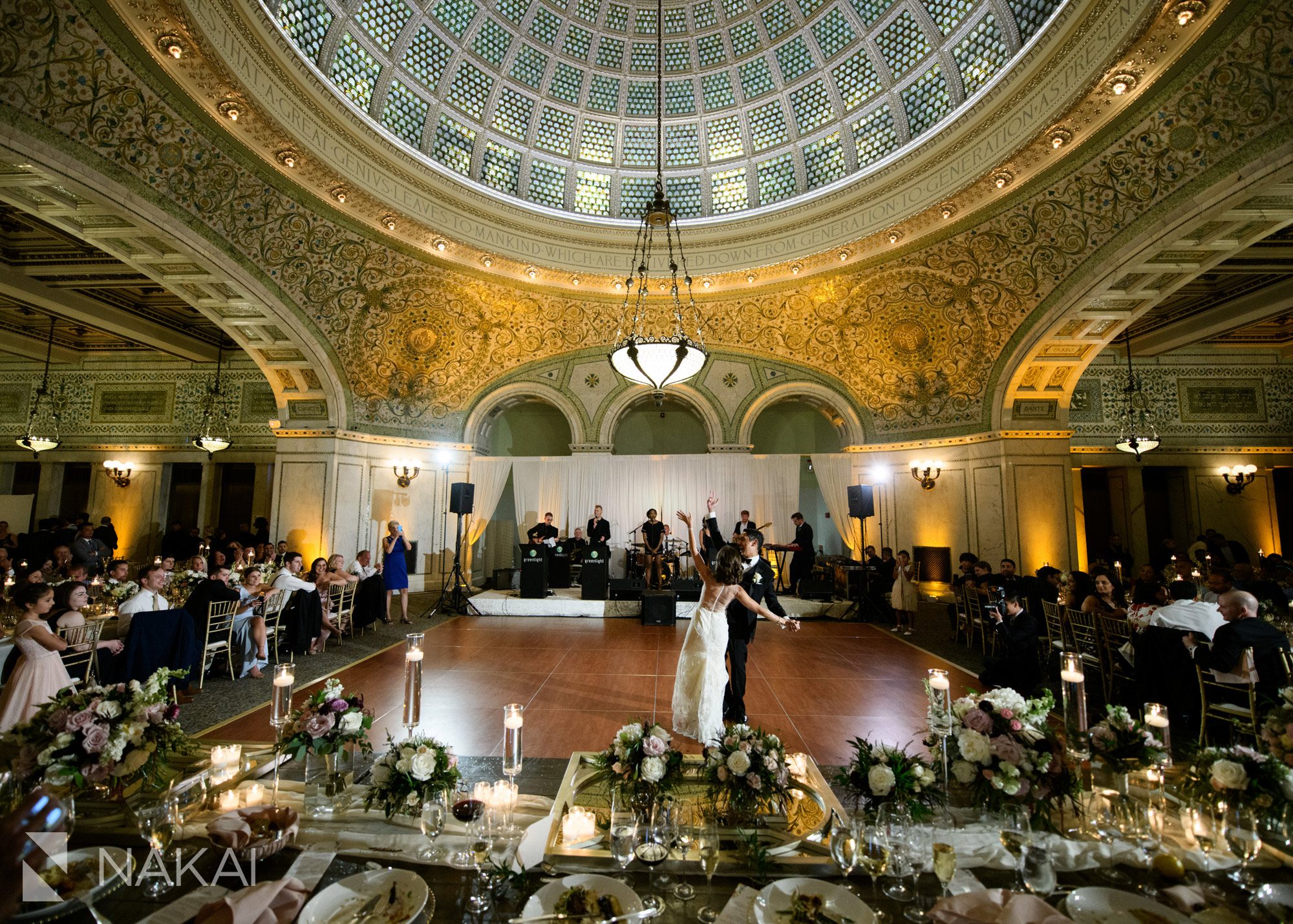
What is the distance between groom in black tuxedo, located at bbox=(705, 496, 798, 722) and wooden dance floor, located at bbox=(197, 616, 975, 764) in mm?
291

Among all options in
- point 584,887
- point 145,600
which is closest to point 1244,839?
point 584,887

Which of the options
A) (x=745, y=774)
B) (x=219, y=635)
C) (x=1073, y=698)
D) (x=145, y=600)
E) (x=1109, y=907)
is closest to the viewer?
(x=1109, y=907)

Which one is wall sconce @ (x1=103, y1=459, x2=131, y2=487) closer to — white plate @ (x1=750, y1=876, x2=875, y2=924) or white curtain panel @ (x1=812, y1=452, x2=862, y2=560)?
white curtain panel @ (x1=812, y1=452, x2=862, y2=560)

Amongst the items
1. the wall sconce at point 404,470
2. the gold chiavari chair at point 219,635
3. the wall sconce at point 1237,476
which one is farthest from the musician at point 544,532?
the wall sconce at point 1237,476

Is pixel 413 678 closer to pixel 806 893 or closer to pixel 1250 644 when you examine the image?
pixel 806 893

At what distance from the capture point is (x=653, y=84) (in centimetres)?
1016

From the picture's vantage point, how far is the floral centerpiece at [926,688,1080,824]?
1.94 metres

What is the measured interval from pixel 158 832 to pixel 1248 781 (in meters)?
3.15

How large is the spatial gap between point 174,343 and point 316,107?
7.37 meters

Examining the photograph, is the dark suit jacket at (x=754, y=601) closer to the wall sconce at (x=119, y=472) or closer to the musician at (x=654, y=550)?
the musician at (x=654, y=550)

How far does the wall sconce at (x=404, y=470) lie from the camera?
11516 mm

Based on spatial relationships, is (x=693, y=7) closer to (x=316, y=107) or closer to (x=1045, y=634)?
(x=316, y=107)

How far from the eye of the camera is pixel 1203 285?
9.43 meters

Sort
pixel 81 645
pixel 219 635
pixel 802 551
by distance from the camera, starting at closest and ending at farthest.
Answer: pixel 81 645 < pixel 219 635 < pixel 802 551
